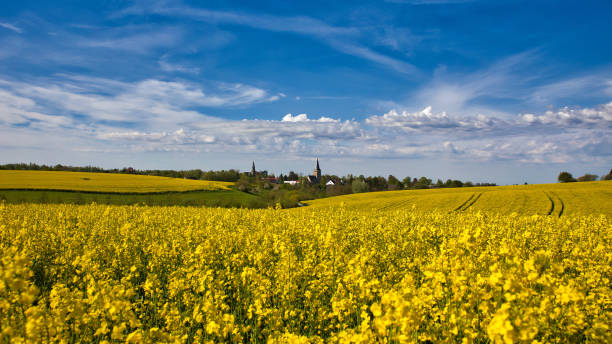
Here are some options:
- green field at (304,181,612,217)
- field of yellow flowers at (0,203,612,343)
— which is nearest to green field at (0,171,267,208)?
green field at (304,181,612,217)

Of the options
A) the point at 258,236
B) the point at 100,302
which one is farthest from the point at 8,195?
the point at 100,302

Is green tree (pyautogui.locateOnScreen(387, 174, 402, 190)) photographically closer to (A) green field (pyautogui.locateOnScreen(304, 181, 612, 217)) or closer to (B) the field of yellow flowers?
(A) green field (pyautogui.locateOnScreen(304, 181, 612, 217))

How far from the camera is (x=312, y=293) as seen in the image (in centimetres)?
586

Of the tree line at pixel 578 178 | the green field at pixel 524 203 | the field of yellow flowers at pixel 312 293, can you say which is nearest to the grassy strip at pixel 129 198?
the green field at pixel 524 203

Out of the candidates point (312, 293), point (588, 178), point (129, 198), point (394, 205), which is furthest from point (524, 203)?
point (588, 178)

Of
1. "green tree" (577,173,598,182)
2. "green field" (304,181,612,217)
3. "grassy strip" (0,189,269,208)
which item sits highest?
"green tree" (577,173,598,182)

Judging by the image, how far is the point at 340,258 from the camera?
6.82m

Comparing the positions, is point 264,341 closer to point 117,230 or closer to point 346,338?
point 346,338

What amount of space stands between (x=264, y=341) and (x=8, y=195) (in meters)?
47.6

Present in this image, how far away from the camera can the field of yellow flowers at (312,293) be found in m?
3.31

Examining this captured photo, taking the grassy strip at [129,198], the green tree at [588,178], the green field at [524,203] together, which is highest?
the green tree at [588,178]

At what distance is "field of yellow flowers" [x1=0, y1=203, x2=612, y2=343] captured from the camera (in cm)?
331

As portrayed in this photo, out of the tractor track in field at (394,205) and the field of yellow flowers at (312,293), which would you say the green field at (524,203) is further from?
the field of yellow flowers at (312,293)

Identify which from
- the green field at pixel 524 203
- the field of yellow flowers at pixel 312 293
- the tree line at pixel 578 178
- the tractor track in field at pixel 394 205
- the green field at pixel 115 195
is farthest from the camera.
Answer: the tree line at pixel 578 178
